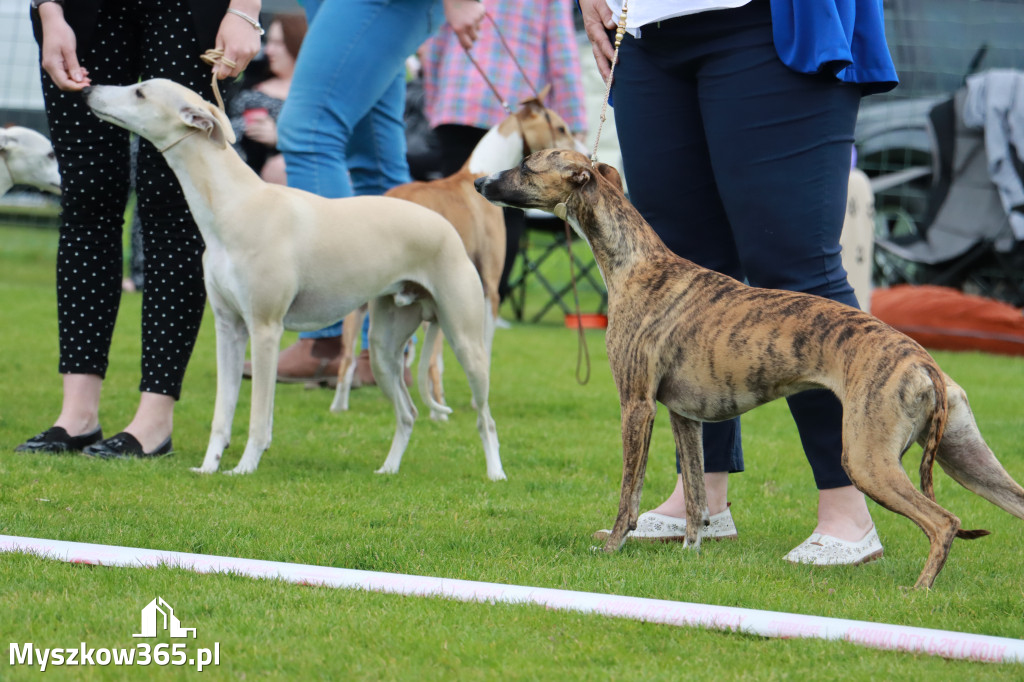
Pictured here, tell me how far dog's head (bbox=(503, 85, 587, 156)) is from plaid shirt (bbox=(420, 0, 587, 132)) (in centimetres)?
59

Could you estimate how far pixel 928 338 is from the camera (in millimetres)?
9164

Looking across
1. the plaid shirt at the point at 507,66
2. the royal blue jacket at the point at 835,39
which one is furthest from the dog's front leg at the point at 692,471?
the plaid shirt at the point at 507,66

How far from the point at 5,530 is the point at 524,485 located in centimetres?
175

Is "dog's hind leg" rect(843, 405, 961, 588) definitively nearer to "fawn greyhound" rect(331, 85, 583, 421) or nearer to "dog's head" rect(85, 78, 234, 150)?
"dog's head" rect(85, 78, 234, 150)

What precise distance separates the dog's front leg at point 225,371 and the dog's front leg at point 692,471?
180 cm

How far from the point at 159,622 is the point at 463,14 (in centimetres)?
321

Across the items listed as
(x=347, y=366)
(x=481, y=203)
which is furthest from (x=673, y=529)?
(x=481, y=203)

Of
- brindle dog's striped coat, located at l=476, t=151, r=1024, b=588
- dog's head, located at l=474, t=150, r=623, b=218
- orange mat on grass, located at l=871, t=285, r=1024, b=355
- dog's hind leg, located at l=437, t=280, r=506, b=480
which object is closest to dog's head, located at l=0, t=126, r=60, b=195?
dog's hind leg, located at l=437, t=280, r=506, b=480

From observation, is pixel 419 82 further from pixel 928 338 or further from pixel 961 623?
pixel 961 623

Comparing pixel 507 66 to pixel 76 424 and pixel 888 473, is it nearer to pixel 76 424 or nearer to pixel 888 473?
pixel 76 424

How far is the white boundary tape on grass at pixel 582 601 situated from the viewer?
7.42 ft

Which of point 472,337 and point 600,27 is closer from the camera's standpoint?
point 600,27

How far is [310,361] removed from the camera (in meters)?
6.21

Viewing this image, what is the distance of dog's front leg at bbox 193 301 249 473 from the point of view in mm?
4098
